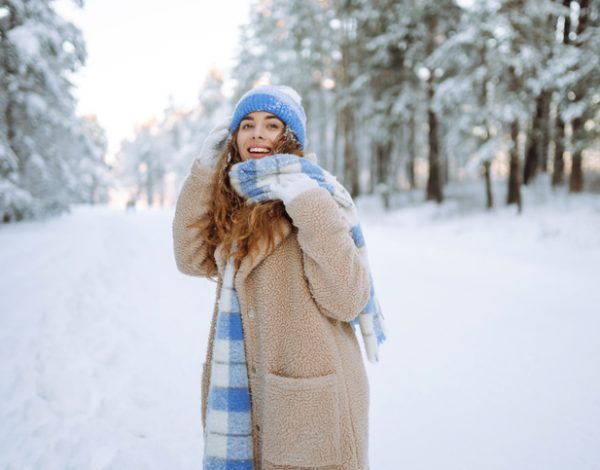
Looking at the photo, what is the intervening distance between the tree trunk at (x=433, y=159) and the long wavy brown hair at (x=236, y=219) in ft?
49.1

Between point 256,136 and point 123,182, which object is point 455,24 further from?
point 123,182

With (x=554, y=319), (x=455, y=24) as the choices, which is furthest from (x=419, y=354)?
(x=455, y=24)

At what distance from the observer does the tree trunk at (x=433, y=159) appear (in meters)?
15.4

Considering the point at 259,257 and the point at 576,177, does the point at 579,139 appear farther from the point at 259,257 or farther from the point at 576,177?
the point at 259,257

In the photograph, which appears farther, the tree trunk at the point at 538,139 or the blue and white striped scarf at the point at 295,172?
the tree trunk at the point at 538,139

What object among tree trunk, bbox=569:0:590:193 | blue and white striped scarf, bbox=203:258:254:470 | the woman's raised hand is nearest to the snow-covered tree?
the woman's raised hand

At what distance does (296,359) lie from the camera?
1361 mm

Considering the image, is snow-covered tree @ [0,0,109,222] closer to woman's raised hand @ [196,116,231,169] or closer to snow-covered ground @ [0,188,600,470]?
snow-covered ground @ [0,188,600,470]

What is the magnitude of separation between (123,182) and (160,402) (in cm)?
5801

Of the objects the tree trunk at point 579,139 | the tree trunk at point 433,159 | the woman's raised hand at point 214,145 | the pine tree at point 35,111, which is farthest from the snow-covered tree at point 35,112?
the tree trunk at point 579,139

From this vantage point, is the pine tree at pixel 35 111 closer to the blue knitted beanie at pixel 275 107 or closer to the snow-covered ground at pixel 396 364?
the snow-covered ground at pixel 396 364

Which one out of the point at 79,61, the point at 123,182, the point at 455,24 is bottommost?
the point at 123,182

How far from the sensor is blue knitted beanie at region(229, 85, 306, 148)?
1620 mm

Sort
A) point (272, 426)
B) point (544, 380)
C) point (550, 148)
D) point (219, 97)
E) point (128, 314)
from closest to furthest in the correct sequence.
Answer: point (272, 426) → point (544, 380) → point (128, 314) → point (550, 148) → point (219, 97)
